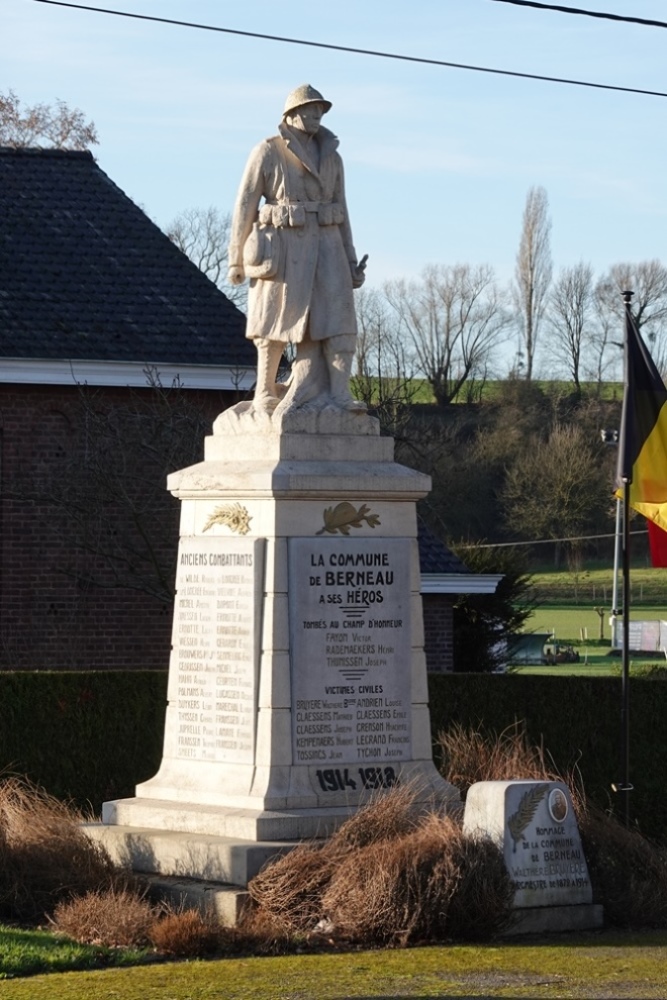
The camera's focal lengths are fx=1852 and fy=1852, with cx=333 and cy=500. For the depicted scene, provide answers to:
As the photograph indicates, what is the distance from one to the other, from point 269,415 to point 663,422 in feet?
13.2

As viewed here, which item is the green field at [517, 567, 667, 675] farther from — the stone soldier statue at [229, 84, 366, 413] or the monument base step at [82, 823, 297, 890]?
the monument base step at [82, 823, 297, 890]

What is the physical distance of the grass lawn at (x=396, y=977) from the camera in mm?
8492

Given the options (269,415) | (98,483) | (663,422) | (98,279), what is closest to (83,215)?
(98,279)

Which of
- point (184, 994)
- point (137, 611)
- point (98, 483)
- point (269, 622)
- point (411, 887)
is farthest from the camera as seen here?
point (137, 611)

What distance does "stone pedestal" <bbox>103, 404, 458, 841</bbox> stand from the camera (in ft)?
35.8

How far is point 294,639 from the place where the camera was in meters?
11.0

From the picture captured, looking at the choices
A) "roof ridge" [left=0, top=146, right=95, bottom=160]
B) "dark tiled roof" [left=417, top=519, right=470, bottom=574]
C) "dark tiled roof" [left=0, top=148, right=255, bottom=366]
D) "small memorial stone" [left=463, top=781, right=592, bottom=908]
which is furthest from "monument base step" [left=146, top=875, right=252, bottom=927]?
"roof ridge" [left=0, top=146, right=95, bottom=160]

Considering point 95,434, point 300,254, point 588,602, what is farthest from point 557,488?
point 300,254

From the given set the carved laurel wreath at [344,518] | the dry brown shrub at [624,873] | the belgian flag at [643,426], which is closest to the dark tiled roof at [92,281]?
the belgian flag at [643,426]

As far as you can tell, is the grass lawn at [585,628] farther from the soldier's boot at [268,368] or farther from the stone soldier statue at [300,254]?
the stone soldier statue at [300,254]

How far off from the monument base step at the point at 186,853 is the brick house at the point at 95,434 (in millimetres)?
8377

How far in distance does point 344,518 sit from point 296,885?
2332 mm

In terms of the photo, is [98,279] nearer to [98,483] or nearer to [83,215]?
[83,215]

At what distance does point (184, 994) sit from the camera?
8.46 m
